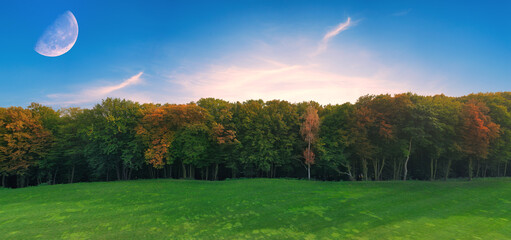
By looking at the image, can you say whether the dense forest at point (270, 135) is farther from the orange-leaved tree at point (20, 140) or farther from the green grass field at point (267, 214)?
the green grass field at point (267, 214)

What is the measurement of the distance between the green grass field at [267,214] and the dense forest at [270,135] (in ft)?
34.4

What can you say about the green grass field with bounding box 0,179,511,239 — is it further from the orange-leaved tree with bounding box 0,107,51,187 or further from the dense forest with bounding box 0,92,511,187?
the orange-leaved tree with bounding box 0,107,51,187

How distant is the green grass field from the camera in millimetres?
10984

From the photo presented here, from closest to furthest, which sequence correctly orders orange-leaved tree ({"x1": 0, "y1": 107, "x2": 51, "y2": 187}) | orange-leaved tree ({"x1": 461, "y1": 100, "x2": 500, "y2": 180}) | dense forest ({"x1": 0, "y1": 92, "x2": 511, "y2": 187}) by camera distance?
orange-leaved tree ({"x1": 461, "y1": 100, "x2": 500, "y2": 180}) < dense forest ({"x1": 0, "y1": 92, "x2": 511, "y2": 187}) < orange-leaved tree ({"x1": 0, "y1": 107, "x2": 51, "y2": 187})

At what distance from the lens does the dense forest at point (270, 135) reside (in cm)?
3075

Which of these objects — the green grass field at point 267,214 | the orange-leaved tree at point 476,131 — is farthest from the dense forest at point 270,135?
the green grass field at point 267,214

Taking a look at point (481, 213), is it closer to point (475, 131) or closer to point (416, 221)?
point (416, 221)

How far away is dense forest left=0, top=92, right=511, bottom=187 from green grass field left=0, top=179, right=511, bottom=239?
34.4 feet

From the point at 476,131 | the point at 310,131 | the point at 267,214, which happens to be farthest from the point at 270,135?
the point at 476,131

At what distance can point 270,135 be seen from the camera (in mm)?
35406

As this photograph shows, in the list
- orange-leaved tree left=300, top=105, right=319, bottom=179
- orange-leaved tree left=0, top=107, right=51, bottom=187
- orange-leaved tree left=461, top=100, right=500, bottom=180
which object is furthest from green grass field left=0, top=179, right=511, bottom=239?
orange-leaved tree left=0, top=107, right=51, bottom=187

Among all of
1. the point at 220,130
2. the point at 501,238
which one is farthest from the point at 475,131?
the point at 220,130

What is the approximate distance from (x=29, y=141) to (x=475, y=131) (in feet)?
229

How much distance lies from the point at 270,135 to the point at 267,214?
70.7ft
